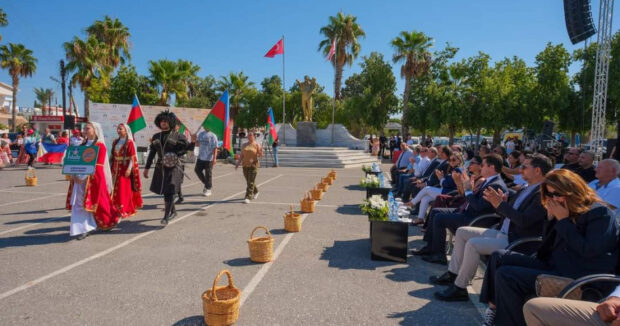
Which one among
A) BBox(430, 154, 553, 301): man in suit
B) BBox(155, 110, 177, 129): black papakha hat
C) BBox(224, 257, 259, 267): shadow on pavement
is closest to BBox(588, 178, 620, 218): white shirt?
BBox(430, 154, 553, 301): man in suit

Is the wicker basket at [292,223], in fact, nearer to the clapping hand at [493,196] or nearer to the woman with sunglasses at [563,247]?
the clapping hand at [493,196]

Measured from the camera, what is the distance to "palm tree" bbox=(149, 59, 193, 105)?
30.0m

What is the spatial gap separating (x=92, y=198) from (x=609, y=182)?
25.2ft

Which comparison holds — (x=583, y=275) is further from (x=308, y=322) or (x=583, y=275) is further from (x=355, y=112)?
(x=355, y=112)

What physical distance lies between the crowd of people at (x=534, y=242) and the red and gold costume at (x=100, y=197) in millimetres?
5107

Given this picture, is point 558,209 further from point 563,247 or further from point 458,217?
point 458,217

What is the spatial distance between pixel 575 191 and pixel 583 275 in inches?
24.7

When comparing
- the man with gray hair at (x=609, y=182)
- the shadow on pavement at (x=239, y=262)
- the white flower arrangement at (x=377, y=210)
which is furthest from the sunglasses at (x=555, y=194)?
the shadow on pavement at (x=239, y=262)

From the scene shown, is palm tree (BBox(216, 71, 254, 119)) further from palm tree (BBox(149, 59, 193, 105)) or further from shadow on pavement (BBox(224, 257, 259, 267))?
shadow on pavement (BBox(224, 257, 259, 267))

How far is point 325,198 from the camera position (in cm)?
998

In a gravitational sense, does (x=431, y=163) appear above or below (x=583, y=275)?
→ above

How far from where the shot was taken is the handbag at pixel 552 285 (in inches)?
104

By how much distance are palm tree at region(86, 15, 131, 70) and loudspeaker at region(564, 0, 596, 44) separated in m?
32.1

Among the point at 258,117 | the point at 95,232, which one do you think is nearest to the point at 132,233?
the point at 95,232
